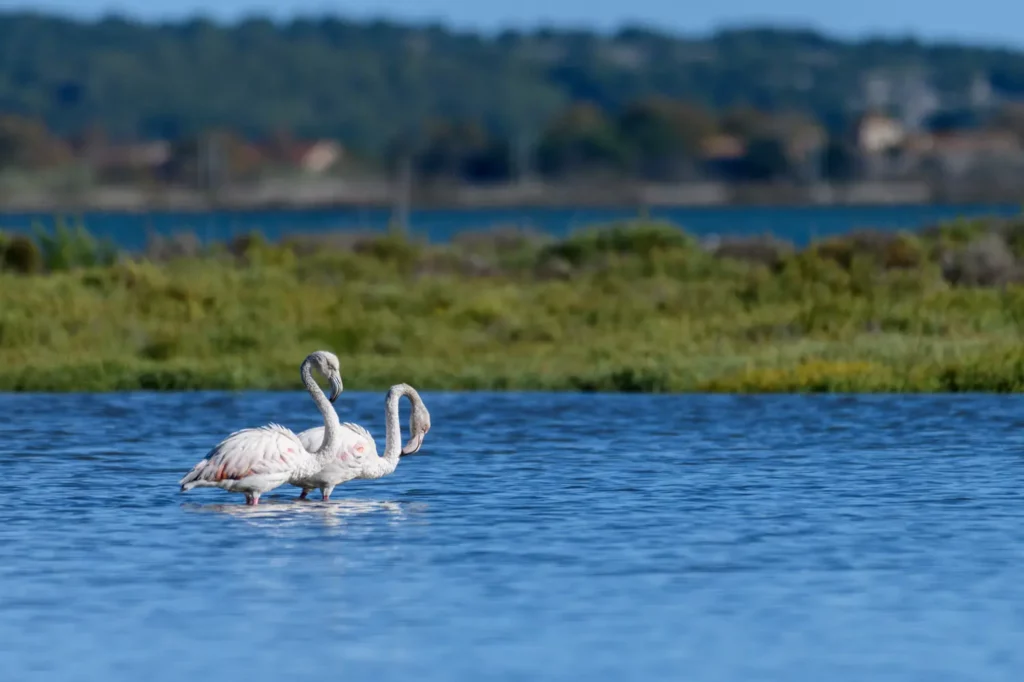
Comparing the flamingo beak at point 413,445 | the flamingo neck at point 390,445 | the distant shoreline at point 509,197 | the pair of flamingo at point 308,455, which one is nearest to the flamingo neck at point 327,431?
the pair of flamingo at point 308,455

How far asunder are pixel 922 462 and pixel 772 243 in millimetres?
25732

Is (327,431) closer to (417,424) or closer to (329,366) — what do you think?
(329,366)

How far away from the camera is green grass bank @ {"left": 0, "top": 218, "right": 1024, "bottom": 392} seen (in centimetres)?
2708

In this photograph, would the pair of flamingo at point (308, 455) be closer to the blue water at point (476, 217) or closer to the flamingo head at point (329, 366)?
the flamingo head at point (329, 366)

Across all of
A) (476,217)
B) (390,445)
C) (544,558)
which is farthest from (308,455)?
(476,217)

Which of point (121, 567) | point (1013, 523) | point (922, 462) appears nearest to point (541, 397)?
point (922, 462)

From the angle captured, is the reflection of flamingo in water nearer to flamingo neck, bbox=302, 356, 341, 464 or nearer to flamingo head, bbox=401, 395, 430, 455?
flamingo neck, bbox=302, 356, 341, 464

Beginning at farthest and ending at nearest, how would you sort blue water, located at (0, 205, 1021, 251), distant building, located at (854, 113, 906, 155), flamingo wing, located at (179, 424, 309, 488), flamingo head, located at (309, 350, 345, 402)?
1. distant building, located at (854, 113, 906, 155)
2. blue water, located at (0, 205, 1021, 251)
3. flamingo head, located at (309, 350, 345, 402)
4. flamingo wing, located at (179, 424, 309, 488)

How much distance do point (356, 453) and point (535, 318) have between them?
49.3 ft

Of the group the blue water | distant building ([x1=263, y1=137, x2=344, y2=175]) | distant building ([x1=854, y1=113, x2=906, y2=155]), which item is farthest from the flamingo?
distant building ([x1=854, y1=113, x2=906, y2=155])

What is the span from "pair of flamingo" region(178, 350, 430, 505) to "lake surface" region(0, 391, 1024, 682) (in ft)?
0.98

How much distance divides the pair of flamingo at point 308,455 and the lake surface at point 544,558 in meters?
0.30

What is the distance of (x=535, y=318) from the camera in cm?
3197

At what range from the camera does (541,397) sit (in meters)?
26.2
